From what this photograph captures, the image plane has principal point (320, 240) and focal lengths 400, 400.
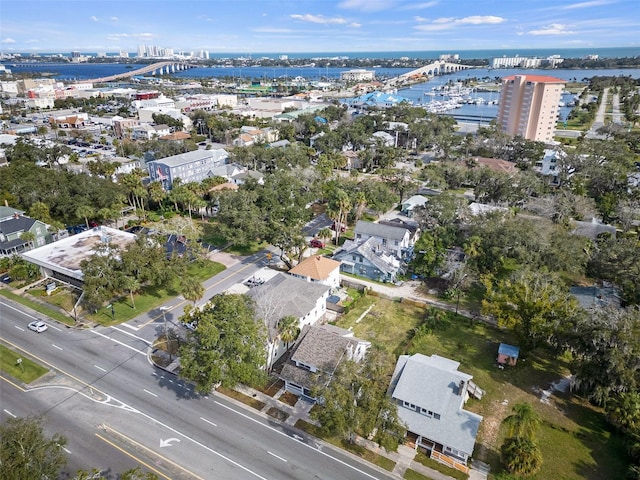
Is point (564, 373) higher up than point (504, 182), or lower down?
lower down

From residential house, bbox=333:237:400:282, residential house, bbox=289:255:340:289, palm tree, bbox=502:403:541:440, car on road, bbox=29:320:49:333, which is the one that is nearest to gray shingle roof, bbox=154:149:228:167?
car on road, bbox=29:320:49:333

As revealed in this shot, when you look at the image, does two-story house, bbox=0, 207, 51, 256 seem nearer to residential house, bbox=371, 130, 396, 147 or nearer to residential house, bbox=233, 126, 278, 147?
residential house, bbox=233, 126, 278, 147

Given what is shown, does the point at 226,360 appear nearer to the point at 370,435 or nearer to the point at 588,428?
the point at 370,435

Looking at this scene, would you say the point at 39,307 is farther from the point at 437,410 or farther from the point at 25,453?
the point at 437,410

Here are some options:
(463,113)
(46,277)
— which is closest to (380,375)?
(46,277)

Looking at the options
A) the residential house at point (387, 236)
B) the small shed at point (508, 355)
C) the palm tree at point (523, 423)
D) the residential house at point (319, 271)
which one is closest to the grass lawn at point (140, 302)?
the residential house at point (319, 271)

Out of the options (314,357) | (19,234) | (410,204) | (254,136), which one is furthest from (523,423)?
(254,136)
